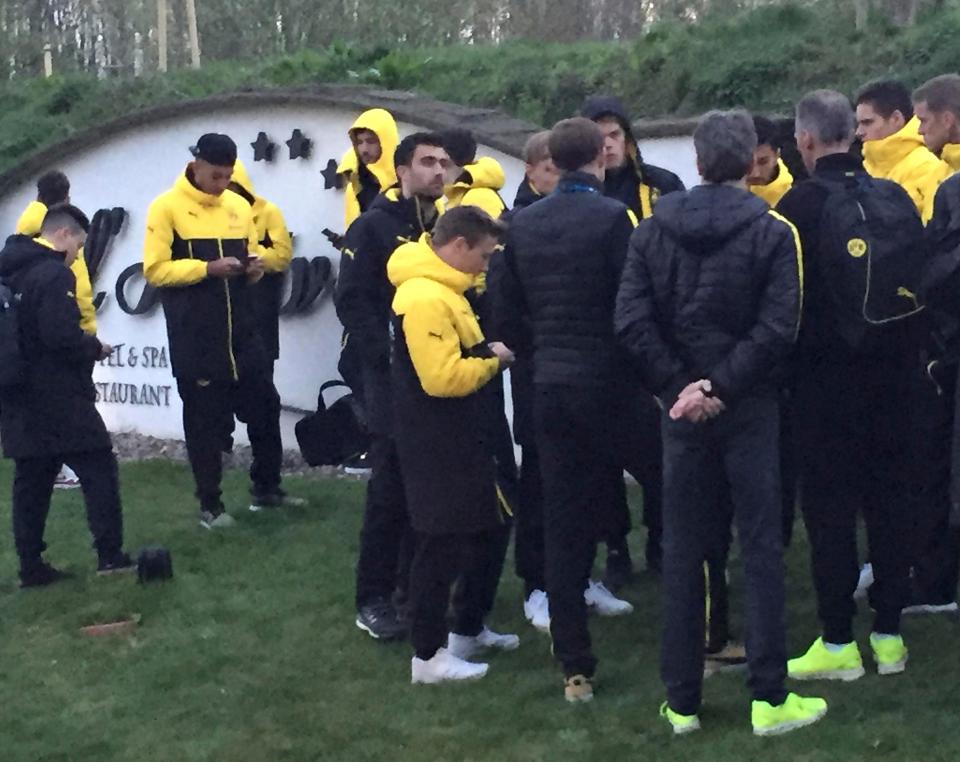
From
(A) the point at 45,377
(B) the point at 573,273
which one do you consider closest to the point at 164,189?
(A) the point at 45,377

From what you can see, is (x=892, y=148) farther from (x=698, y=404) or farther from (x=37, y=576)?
(x=37, y=576)

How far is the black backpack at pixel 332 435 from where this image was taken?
956 centimetres

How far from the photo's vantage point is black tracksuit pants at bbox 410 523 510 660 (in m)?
5.75

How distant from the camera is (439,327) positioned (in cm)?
550

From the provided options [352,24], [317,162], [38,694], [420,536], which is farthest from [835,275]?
[352,24]

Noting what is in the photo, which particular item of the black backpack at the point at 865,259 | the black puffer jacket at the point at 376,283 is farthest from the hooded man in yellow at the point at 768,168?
the black puffer jacket at the point at 376,283

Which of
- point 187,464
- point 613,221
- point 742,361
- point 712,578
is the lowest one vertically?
point 187,464

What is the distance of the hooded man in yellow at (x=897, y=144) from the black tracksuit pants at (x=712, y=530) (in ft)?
5.62

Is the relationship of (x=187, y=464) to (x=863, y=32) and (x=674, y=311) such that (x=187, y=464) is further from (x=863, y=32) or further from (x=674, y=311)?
(x=674, y=311)

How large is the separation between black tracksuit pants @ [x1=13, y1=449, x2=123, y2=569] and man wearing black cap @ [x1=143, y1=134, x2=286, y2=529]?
1.08 m

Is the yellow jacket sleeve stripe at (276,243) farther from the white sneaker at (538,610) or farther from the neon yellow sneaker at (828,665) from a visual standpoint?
the neon yellow sneaker at (828,665)

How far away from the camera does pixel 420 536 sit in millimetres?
5820

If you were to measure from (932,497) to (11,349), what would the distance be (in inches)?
159

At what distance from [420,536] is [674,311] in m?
1.40
